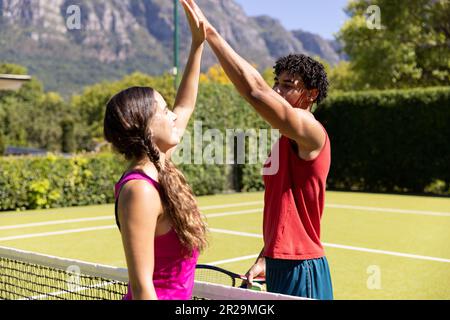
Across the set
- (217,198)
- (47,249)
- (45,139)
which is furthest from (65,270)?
(45,139)

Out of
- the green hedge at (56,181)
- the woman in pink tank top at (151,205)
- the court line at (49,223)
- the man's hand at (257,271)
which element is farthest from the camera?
the green hedge at (56,181)

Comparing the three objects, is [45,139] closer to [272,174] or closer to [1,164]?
[1,164]

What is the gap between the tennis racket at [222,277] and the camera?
11.2 feet

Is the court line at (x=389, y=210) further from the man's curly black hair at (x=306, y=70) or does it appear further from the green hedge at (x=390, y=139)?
the man's curly black hair at (x=306, y=70)

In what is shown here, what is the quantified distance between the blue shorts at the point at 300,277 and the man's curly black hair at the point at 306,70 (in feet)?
2.98

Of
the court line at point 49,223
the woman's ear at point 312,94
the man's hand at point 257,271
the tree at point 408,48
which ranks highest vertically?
the tree at point 408,48

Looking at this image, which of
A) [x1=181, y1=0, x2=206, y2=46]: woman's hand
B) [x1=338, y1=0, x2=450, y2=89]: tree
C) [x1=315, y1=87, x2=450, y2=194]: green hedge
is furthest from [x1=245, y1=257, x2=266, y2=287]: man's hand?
[x1=338, y1=0, x2=450, y2=89]: tree

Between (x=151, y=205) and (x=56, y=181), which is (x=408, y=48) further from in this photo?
(x=151, y=205)

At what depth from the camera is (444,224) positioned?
13.0 metres

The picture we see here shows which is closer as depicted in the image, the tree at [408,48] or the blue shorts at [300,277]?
the blue shorts at [300,277]

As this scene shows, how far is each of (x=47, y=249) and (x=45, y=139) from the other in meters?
47.5

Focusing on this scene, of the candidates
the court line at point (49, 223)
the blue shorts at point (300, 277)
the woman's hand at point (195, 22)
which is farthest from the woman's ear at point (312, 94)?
the court line at point (49, 223)

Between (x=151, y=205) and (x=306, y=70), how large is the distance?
140 centimetres

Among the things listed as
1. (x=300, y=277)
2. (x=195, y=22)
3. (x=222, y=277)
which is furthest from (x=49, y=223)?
(x=195, y=22)
